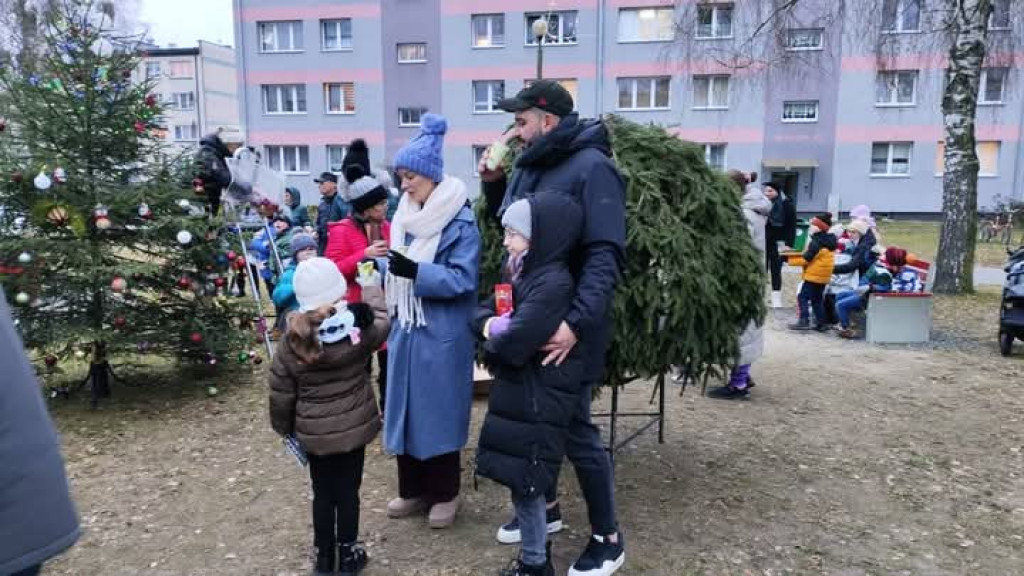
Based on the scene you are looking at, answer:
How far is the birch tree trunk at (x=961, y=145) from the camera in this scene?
11.2 metres

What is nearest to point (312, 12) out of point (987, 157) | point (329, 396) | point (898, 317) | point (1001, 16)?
point (1001, 16)

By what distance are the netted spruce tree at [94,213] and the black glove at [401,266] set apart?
122 inches

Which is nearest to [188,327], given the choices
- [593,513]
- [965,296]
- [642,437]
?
[642,437]

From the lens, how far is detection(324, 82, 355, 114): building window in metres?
36.5

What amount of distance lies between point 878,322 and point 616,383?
5.85 meters

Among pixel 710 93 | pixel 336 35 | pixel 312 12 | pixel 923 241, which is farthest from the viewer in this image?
pixel 336 35

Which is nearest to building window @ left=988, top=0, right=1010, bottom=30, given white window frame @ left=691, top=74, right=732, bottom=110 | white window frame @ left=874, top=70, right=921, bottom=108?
white window frame @ left=691, top=74, right=732, bottom=110

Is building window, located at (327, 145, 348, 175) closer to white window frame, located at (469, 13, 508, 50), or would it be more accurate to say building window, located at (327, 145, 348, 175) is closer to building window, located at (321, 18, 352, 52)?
building window, located at (321, 18, 352, 52)

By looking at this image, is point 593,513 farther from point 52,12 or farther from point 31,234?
point 52,12

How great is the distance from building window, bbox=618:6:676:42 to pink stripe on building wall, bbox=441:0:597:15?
60.9 inches

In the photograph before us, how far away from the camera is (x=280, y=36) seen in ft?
120

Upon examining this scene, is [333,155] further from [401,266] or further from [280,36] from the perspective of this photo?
[401,266]

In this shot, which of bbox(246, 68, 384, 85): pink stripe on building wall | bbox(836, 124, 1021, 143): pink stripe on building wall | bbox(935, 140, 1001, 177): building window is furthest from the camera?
bbox(246, 68, 384, 85): pink stripe on building wall

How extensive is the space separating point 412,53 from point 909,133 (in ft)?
74.9
